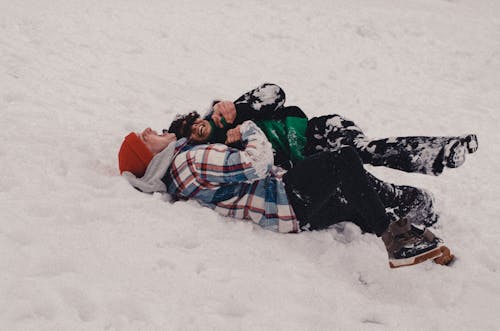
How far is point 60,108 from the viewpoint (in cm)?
513

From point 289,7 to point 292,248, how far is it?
28.0 feet

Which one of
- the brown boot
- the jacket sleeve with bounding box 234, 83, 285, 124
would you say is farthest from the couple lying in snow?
the jacket sleeve with bounding box 234, 83, 285, 124

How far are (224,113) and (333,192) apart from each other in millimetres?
1298

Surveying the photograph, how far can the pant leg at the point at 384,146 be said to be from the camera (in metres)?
3.16

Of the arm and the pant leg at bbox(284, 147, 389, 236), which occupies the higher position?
the arm

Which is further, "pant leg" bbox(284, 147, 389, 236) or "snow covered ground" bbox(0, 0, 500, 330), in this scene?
"pant leg" bbox(284, 147, 389, 236)

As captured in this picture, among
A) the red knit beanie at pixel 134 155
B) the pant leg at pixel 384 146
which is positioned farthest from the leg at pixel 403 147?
the red knit beanie at pixel 134 155

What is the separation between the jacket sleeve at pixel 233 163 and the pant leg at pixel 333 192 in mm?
309

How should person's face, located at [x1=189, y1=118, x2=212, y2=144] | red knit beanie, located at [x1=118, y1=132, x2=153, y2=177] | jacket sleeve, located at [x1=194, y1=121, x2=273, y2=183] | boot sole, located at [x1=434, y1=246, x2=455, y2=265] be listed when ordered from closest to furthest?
jacket sleeve, located at [x1=194, y1=121, x2=273, y2=183], boot sole, located at [x1=434, y1=246, x2=455, y2=265], red knit beanie, located at [x1=118, y1=132, x2=153, y2=177], person's face, located at [x1=189, y1=118, x2=212, y2=144]

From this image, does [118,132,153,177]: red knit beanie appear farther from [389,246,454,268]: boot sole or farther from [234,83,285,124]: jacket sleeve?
[389,246,454,268]: boot sole

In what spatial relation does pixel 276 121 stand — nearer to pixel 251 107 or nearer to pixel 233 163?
pixel 251 107

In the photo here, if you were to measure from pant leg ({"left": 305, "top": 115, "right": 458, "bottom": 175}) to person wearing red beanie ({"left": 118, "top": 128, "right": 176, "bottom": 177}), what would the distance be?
137 cm

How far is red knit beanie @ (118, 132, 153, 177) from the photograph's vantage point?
3580 millimetres

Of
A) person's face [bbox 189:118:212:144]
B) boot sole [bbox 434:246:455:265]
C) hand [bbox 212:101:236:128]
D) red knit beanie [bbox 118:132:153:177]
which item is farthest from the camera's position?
hand [bbox 212:101:236:128]
